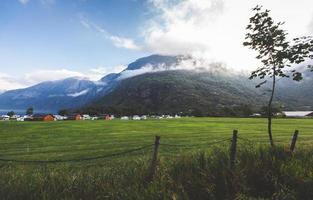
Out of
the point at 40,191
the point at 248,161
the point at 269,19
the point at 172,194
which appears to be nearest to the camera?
the point at 172,194

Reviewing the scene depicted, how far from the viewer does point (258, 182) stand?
12.1 meters

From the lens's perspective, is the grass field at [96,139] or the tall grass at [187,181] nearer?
the tall grass at [187,181]

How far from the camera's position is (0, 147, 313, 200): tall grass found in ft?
36.5

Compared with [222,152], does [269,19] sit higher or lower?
higher

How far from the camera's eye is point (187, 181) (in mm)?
11562

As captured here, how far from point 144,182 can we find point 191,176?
5.23ft

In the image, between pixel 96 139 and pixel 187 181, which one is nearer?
pixel 187 181

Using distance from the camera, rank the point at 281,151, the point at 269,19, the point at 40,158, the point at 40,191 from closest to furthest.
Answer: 1. the point at 40,191
2. the point at 281,151
3. the point at 269,19
4. the point at 40,158

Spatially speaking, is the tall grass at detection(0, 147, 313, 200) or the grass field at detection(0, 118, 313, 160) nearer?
the tall grass at detection(0, 147, 313, 200)

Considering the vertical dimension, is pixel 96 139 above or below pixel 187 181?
below

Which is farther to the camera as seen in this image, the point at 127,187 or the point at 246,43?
the point at 246,43

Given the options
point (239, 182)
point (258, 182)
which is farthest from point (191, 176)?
point (258, 182)

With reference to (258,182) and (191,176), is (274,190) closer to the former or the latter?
(258,182)

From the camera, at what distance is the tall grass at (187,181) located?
11133 mm
